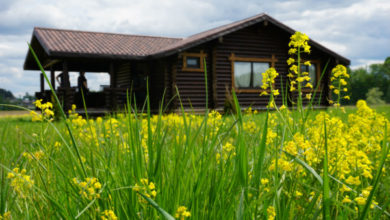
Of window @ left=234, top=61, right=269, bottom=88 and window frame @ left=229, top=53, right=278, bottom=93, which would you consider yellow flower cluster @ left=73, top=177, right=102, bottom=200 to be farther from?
window @ left=234, top=61, right=269, bottom=88

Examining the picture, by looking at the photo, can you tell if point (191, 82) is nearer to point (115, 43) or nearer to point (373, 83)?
point (115, 43)

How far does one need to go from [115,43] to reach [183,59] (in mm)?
3279

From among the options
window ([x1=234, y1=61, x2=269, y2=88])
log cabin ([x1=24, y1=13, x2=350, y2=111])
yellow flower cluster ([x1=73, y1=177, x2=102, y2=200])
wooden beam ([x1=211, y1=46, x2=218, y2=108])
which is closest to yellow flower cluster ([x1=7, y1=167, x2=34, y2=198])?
yellow flower cluster ([x1=73, y1=177, x2=102, y2=200])

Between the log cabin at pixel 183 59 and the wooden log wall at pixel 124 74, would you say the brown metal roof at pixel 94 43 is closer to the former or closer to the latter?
the log cabin at pixel 183 59

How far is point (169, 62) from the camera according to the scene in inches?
574

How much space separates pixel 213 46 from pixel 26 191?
1401 cm

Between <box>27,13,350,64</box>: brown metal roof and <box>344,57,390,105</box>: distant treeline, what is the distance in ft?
203

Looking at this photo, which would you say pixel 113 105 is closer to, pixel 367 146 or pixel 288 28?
pixel 288 28

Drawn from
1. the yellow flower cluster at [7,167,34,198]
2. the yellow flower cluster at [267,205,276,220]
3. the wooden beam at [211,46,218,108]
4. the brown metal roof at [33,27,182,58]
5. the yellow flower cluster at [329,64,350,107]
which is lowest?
the yellow flower cluster at [267,205,276,220]

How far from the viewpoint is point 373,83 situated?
7769 cm

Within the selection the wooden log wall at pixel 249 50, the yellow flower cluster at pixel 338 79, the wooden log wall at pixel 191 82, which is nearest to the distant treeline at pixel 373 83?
the wooden log wall at pixel 249 50

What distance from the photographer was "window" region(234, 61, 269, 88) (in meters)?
15.9

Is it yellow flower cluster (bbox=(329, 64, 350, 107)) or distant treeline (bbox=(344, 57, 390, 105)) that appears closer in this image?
yellow flower cluster (bbox=(329, 64, 350, 107))

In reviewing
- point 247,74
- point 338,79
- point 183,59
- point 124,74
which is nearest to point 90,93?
point 124,74
